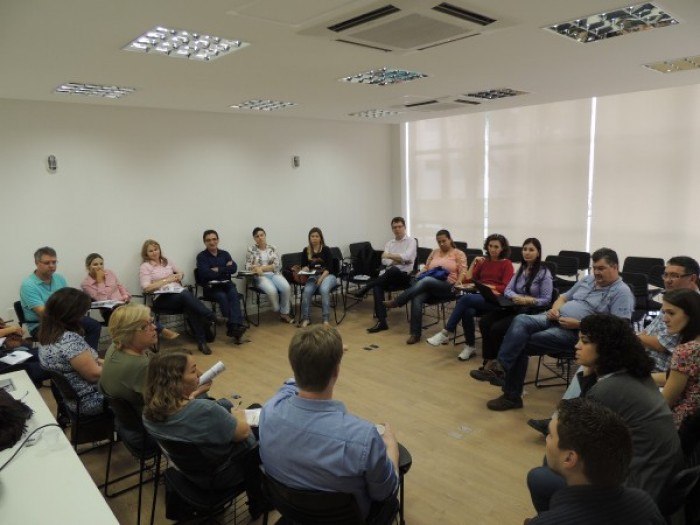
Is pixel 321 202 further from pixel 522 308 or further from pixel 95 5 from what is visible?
pixel 95 5

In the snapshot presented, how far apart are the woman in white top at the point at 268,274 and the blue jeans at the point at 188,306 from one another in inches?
41.1

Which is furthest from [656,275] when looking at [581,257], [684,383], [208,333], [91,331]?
[91,331]

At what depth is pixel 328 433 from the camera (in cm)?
164

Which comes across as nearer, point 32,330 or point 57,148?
point 32,330

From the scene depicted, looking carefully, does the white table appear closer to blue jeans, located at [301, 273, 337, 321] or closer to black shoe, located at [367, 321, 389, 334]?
black shoe, located at [367, 321, 389, 334]

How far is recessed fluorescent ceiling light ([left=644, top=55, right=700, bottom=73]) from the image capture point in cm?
417

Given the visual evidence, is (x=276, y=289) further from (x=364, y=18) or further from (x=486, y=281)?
(x=364, y=18)

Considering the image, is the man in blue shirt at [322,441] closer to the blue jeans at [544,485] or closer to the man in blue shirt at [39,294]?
the blue jeans at [544,485]

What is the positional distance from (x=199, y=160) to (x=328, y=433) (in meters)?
5.55

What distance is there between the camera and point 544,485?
2.11 metres

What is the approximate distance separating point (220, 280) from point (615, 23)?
4859 mm

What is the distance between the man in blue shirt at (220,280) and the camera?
19.6 ft

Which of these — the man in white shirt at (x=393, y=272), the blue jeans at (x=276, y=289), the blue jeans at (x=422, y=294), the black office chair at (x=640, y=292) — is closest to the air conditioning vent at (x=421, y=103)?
the man in white shirt at (x=393, y=272)

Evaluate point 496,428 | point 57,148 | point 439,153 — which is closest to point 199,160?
point 57,148
